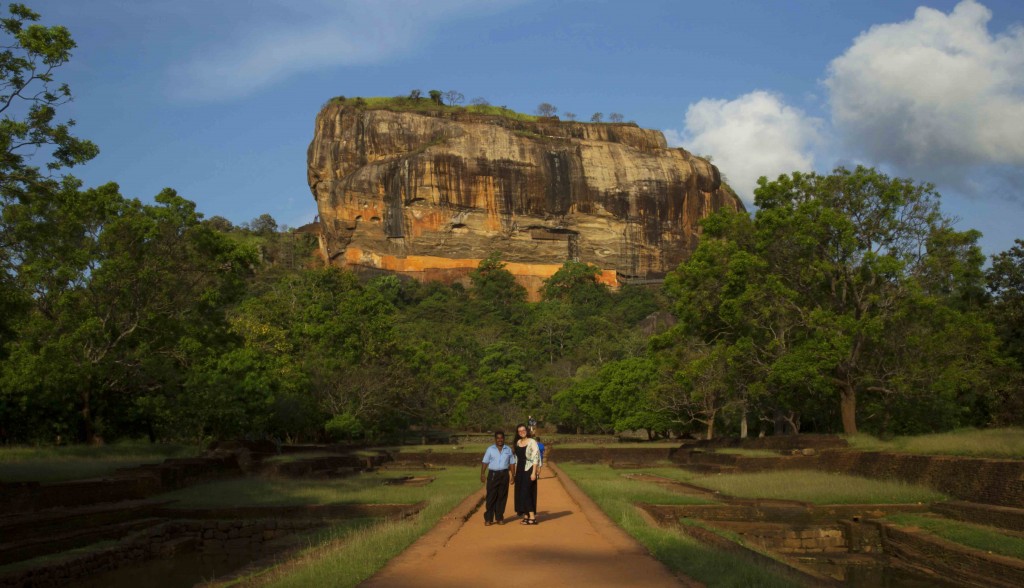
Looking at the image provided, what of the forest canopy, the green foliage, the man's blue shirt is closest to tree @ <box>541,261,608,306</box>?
the forest canopy

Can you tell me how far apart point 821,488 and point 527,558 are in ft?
31.1

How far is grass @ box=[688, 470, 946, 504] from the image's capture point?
1406 cm

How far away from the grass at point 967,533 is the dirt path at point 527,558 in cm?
462

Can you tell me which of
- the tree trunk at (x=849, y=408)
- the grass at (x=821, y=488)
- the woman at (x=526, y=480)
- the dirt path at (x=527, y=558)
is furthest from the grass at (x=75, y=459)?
the tree trunk at (x=849, y=408)

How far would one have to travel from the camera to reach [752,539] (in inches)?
483

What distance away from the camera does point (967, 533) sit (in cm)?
1103

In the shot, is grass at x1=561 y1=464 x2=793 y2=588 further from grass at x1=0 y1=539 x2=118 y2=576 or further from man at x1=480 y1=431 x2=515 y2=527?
grass at x1=0 y1=539 x2=118 y2=576

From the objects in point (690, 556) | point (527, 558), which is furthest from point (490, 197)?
point (527, 558)

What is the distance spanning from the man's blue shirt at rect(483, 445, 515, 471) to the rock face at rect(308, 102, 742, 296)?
234ft

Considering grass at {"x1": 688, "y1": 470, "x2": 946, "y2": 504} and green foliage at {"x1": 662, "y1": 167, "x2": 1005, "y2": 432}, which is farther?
green foliage at {"x1": 662, "y1": 167, "x2": 1005, "y2": 432}

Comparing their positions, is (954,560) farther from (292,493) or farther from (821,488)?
(292,493)

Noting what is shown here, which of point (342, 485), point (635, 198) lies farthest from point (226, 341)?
point (635, 198)

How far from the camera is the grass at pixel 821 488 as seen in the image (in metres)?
14.1

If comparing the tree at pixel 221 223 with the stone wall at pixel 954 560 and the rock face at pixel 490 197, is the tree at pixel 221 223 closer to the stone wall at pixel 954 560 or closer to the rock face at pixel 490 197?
the rock face at pixel 490 197
